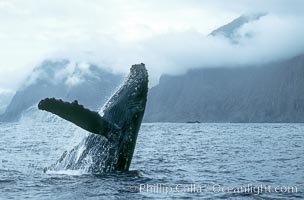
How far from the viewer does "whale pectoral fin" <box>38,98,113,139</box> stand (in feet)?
29.6

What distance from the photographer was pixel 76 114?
9.41 meters

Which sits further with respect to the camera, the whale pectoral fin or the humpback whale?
the humpback whale

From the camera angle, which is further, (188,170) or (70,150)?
(188,170)

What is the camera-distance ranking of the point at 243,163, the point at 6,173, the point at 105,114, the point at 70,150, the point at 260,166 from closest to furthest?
1. the point at 105,114
2. the point at 70,150
3. the point at 6,173
4. the point at 260,166
5. the point at 243,163

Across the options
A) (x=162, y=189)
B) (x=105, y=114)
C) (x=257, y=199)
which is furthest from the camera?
(x=105, y=114)

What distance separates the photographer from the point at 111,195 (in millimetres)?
9273

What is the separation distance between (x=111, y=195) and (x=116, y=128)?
5.90 ft

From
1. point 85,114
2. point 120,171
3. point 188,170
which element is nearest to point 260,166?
point 188,170

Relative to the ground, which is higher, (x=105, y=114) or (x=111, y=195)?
(x=105, y=114)

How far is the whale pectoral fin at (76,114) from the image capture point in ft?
29.6

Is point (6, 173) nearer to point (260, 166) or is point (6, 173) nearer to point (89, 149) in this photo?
point (89, 149)

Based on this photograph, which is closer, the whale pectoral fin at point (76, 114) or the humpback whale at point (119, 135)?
the whale pectoral fin at point (76, 114)

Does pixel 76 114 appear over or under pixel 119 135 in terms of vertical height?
over

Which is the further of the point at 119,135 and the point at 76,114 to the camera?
the point at 119,135
